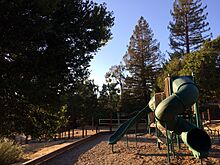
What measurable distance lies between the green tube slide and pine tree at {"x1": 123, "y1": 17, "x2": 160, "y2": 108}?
3047 cm

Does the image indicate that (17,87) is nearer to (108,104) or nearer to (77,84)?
(77,84)

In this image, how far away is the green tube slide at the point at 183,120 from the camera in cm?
602

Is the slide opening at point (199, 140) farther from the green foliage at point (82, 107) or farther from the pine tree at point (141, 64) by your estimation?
the pine tree at point (141, 64)

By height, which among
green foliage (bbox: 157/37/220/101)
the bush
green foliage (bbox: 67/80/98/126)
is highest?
green foliage (bbox: 157/37/220/101)

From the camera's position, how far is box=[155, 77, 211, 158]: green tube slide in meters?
6.02

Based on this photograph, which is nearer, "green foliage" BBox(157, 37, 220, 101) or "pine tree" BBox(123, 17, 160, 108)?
"green foliage" BBox(157, 37, 220, 101)

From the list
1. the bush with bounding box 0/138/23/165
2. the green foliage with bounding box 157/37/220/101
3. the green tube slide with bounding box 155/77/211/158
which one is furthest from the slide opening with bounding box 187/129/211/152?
the green foliage with bounding box 157/37/220/101

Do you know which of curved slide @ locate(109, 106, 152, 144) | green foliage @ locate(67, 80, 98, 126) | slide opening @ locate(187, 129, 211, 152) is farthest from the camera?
green foliage @ locate(67, 80, 98, 126)

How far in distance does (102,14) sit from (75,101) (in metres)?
19.1

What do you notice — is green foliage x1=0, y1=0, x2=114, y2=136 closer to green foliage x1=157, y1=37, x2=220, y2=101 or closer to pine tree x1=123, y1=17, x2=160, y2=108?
green foliage x1=157, y1=37, x2=220, y2=101

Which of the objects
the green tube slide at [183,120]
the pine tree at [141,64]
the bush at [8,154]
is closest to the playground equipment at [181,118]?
the green tube slide at [183,120]

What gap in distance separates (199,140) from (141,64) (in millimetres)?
34451

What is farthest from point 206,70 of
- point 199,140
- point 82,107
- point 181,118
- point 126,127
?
point 199,140

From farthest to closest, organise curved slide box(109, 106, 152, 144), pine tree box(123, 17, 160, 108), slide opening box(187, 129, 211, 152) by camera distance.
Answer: pine tree box(123, 17, 160, 108)
curved slide box(109, 106, 152, 144)
slide opening box(187, 129, 211, 152)
